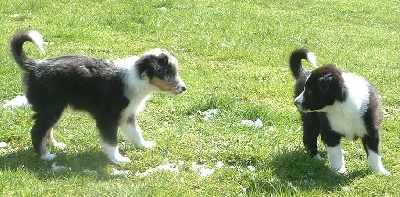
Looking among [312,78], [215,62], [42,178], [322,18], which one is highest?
[312,78]

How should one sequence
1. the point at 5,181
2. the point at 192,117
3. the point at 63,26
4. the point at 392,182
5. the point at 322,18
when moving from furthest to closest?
the point at 322,18, the point at 63,26, the point at 192,117, the point at 392,182, the point at 5,181

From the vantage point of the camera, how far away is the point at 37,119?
276 inches

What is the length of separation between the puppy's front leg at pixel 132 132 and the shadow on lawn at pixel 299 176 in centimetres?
173

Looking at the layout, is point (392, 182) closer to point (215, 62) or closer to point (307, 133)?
point (307, 133)

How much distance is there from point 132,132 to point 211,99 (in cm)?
188

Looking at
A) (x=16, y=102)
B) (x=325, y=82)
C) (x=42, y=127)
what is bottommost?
(x=16, y=102)

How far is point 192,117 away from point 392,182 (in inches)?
127

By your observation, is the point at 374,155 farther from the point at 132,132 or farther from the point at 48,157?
the point at 48,157

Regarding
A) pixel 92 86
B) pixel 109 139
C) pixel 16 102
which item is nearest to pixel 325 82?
pixel 109 139

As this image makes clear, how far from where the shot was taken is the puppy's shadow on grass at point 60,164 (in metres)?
6.65

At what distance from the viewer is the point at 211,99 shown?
9.03 m

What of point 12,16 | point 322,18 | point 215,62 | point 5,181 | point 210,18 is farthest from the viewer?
point 322,18

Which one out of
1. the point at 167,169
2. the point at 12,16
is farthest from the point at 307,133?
the point at 12,16

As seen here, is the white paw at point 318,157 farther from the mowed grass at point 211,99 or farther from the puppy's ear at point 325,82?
the puppy's ear at point 325,82
